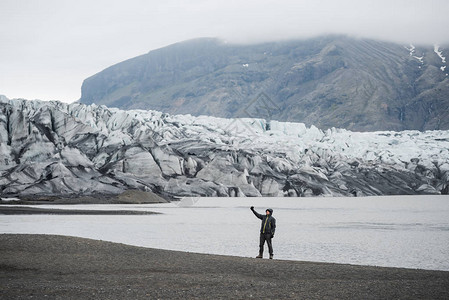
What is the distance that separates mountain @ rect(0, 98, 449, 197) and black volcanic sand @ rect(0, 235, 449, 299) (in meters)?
59.5

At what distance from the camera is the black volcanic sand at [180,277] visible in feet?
38.8

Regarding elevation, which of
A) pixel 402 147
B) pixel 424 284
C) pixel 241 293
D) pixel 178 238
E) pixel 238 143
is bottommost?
pixel 402 147

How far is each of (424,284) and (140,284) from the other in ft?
23.1

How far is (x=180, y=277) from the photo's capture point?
46.5ft

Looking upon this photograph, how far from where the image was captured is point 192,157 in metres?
106

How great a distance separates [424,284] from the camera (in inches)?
529

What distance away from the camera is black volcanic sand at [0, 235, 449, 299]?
466 inches

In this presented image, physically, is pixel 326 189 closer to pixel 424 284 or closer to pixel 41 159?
pixel 41 159

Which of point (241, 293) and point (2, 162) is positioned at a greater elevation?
point (241, 293)

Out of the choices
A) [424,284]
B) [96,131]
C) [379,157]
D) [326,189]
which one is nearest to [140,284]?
[424,284]

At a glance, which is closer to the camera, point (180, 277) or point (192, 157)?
point (180, 277)

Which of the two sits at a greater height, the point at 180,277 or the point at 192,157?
the point at 180,277

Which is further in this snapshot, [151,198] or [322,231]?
[151,198]

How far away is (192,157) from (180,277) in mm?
91601
